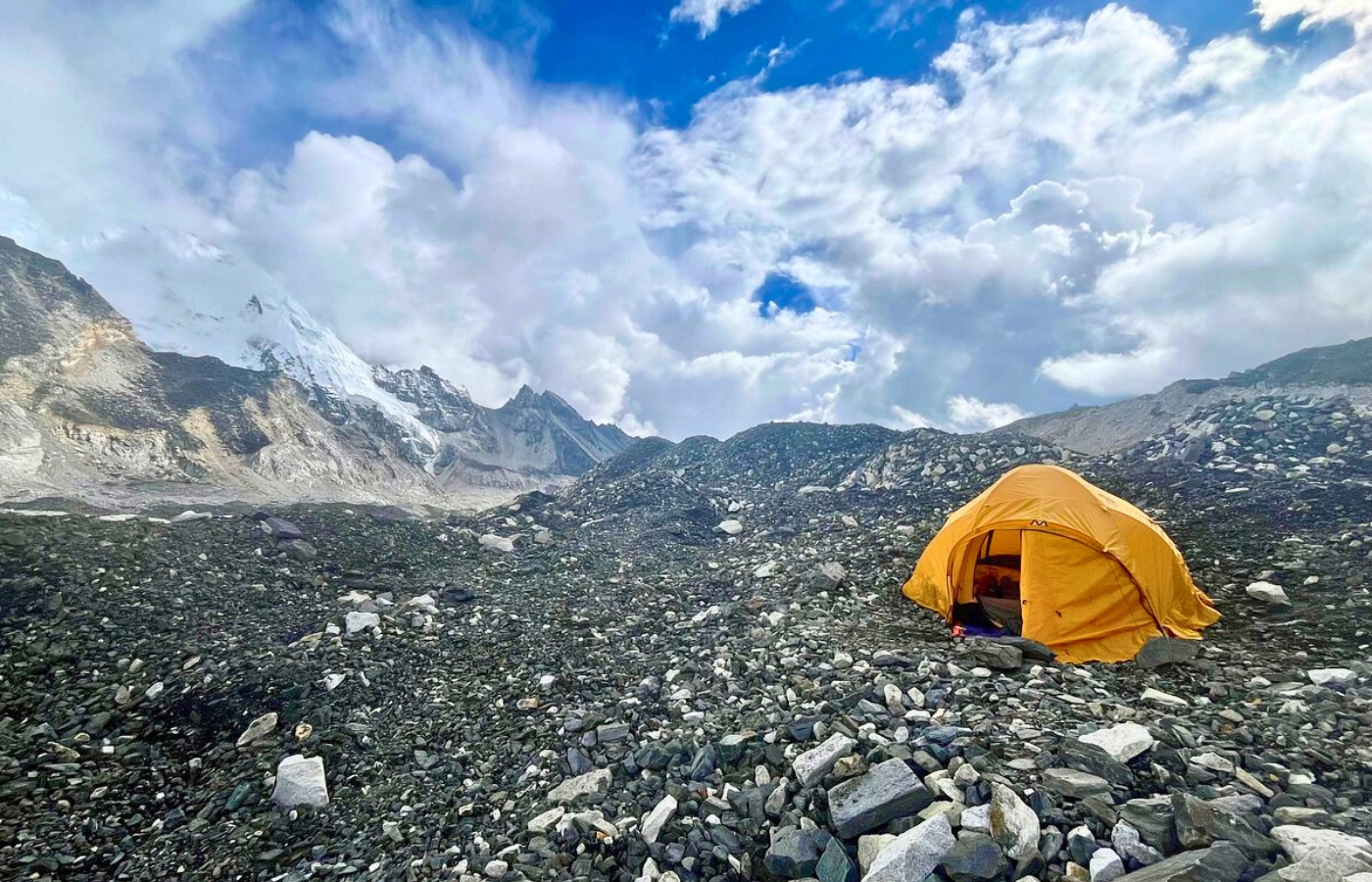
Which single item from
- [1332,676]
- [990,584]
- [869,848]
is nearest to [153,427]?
[990,584]

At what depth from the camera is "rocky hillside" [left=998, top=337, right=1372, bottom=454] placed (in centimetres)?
4897

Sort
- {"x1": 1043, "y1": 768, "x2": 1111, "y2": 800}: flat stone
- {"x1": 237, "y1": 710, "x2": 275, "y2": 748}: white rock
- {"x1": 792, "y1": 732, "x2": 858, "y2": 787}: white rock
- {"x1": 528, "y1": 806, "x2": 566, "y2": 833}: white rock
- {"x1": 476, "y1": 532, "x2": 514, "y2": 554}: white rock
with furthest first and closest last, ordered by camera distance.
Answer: {"x1": 476, "y1": 532, "x2": 514, "y2": 554}: white rock → {"x1": 237, "y1": 710, "x2": 275, "y2": 748}: white rock → {"x1": 528, "y1": 806, "x2": 566, "y2": 833}: white rock → {"x1": 792, "y1": 732, "x2": 858, "y2": 787}: white rock → {"x1": 1043, "y1": 768, "x2": 1111, "y2": 800}: flat stone

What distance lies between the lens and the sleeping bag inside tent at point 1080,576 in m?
6.54

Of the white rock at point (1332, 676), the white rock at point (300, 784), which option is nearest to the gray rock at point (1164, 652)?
the white rock at point (1332, 676)

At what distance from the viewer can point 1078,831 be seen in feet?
10.0

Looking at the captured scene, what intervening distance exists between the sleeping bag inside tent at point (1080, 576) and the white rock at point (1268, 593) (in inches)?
24.8

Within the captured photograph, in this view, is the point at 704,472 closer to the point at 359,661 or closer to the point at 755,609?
the point at 755,609

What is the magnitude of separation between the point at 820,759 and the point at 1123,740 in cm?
204

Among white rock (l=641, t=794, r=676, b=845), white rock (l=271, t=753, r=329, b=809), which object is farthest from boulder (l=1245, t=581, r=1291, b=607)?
white rock (l=271, t=753, r=329, b=809)

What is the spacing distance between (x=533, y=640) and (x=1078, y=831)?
695 cm

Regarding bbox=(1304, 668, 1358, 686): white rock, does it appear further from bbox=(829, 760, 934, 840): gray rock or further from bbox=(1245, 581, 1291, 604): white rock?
bbox=(829, 760, 934, 840): gray rock

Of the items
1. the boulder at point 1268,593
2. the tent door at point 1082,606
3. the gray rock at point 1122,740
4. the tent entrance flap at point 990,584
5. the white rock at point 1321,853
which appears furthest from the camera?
the tent entrance flap at point 990,584

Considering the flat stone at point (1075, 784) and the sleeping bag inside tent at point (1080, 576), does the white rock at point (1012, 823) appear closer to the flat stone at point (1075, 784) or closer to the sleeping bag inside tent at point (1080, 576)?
the flat stone at point (1075, 784)

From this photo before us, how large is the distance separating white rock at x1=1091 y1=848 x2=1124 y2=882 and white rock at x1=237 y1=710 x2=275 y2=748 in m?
7.20
